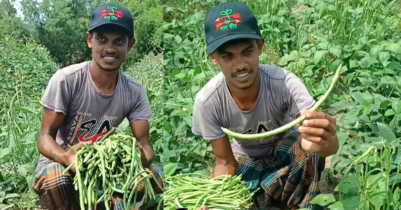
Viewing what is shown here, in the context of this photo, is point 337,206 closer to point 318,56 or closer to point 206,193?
point 206,193

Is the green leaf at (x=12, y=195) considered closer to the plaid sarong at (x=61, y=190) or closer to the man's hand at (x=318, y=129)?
the plaid sarong at (x=61, y=190)

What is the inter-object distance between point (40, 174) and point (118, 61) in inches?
13.8

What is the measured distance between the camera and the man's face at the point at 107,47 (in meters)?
0.97

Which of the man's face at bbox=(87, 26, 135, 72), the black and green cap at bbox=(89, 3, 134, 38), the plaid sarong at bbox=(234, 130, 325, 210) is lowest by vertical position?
the plaid sarong at bbox=(234, 130, 325, 210)

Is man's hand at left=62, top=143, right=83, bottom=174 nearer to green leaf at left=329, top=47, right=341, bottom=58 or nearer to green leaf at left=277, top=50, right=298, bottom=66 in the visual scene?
green leaf at left=277, top=50, right=298, bottom=66

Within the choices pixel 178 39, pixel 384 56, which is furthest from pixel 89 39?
pixel 384 56

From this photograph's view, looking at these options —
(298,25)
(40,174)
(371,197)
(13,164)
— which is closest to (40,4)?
(40,174)

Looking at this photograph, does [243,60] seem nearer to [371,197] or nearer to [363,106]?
[371,197]

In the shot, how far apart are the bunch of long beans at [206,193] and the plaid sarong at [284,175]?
9 cm

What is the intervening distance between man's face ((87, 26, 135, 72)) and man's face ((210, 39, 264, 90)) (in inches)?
13.3

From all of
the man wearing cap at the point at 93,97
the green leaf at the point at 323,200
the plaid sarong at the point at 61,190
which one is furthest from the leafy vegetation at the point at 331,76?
the man wearing cap at the point at 93,97

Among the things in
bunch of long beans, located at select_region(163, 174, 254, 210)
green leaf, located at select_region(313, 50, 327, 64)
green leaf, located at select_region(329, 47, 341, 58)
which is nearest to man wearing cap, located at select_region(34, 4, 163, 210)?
bunch of long beans, located at select_region(163, 174, 254, 210)

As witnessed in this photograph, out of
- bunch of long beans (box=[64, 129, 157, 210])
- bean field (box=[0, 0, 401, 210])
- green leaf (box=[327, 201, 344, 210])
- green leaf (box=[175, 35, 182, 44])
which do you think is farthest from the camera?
green leaf (box=[175, 35, 182, 44])

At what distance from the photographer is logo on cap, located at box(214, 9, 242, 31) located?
124cm
